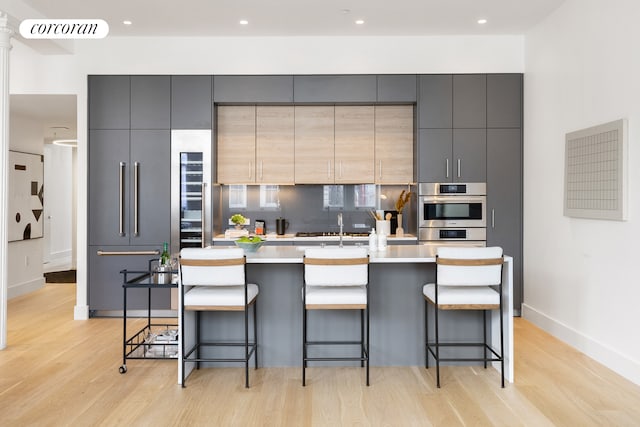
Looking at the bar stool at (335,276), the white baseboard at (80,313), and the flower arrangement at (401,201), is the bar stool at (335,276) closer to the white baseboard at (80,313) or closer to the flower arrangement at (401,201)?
the flower arrangement at (401,201)

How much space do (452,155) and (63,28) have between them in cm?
415

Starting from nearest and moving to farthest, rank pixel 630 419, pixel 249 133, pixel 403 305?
pixel 630 419, pixel 403 305, pixel 249 133

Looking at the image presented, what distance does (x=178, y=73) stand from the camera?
5.52 metres

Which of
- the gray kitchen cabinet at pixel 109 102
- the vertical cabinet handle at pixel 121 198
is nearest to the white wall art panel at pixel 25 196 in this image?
the gray kitchen cabinet at pixel 109 102

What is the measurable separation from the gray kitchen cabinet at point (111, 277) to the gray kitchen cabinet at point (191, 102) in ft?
4.77

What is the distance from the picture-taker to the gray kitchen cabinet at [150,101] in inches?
215

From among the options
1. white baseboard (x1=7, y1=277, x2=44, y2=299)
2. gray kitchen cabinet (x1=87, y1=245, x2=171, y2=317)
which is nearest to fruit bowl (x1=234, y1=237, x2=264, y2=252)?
gray kitchen cabinet (x1=87, y1=245, x2=171, y2=317)

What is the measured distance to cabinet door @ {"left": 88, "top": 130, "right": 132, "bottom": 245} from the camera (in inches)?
216

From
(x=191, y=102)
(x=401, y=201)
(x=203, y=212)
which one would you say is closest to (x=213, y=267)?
(x=203, y=212)

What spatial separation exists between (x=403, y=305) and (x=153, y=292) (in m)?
3.06

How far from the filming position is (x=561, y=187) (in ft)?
15.3

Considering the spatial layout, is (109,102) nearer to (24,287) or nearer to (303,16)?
(303,16)

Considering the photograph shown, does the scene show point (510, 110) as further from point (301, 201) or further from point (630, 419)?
point (630, 419)

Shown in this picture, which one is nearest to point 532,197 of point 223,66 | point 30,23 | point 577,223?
point 577,223
